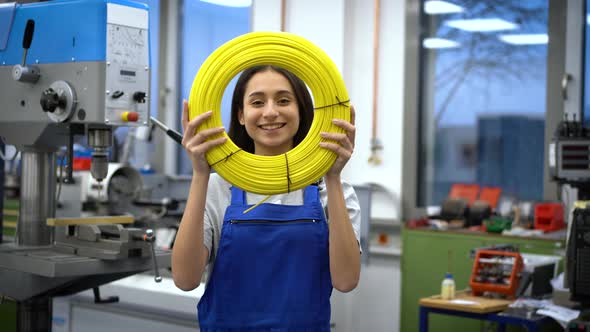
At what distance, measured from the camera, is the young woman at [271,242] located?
1722mm

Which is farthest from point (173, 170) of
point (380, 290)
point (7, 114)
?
point (7, 114)

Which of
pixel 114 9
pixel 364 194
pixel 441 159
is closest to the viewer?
pixel 114 9

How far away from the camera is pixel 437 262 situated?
4.84 metres

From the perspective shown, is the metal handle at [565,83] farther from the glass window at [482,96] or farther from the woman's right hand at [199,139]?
the woman's right hand at [199,139]

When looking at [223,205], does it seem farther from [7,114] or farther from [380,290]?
[380,290]

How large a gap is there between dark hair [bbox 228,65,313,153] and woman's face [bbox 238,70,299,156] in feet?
0.05

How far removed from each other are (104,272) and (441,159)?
351cm

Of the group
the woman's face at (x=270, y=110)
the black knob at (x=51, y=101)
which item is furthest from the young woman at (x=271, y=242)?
the black knob at (x=51, y=101)

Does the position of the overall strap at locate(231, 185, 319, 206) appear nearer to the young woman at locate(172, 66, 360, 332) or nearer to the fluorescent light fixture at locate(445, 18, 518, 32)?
the young woman at locate(172, 66, 360, 332)

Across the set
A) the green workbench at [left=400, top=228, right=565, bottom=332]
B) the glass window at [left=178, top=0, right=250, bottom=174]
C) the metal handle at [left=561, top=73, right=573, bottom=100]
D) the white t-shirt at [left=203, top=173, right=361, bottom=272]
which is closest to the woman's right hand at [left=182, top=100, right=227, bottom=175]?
the white t-shirt at [left=203, top=173, right=361, bottom=272]

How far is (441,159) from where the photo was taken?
5.56 metres

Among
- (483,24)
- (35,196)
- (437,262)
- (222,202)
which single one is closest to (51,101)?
(35,196)

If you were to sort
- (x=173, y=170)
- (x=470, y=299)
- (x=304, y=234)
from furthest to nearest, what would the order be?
(x=173, y=170) → (x=470, y=299) → (x=304, y=234)

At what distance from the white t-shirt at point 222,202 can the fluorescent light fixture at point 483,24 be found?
144 inches
